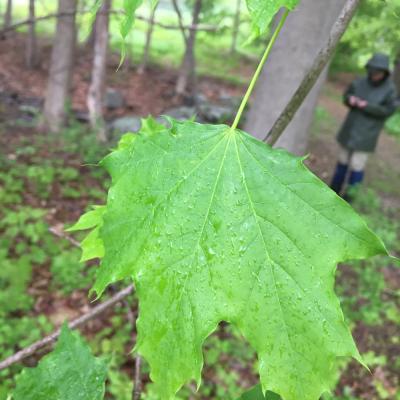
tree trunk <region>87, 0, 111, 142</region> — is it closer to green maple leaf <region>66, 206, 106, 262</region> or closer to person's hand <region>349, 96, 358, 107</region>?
person's hand <region>349, 96, 358, 107</region>

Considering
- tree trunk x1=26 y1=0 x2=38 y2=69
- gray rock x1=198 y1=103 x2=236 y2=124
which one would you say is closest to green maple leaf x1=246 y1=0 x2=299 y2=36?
gray rock x1=198 y1=103 x2=236 y2=124

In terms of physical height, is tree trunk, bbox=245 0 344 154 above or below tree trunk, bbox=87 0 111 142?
above

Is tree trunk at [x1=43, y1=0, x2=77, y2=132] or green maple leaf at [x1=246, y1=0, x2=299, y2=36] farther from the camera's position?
tree trunk at [x1=43, y1=0, x2=77, y2=132]

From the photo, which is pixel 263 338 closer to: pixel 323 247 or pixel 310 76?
pixel 323 247

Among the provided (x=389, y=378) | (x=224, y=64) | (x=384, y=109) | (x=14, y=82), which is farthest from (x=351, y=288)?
(x=224, y=64)

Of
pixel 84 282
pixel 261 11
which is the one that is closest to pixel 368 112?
pixel 84 282

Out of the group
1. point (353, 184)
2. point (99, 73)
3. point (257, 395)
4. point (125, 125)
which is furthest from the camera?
point (125, 125)

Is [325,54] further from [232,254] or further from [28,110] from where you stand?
[28,110]
